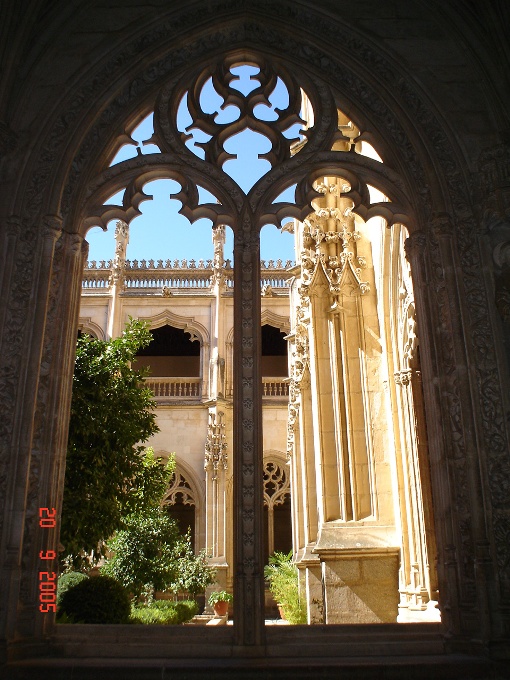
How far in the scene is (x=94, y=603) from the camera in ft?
25.9

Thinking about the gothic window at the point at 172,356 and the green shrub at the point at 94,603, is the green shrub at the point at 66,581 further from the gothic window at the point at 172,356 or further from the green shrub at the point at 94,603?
the gothic window at the point at 172,356

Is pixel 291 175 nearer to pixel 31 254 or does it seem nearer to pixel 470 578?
pixel 31 254

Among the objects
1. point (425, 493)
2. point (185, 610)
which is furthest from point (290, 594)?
point (425, 493)

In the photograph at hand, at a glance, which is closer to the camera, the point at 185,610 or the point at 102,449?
the point at 102,449

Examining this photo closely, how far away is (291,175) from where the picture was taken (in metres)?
6.23

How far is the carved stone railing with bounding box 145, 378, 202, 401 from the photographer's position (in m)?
22.5

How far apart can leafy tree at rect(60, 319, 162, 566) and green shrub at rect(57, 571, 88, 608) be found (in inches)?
15.8

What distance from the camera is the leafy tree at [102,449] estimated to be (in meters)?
7.83

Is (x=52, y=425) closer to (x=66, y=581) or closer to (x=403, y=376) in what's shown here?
(x=403, y=376)

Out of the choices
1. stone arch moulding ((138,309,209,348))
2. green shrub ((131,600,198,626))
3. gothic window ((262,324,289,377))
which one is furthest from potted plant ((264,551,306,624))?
gothic window ((262,324,289,377))

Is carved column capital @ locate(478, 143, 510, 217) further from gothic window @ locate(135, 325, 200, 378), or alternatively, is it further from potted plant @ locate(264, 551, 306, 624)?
gothic window @ locate(135, 325, 200, 378)

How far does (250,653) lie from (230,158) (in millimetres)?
4085

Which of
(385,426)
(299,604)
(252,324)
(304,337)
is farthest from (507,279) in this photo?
(299,604)
